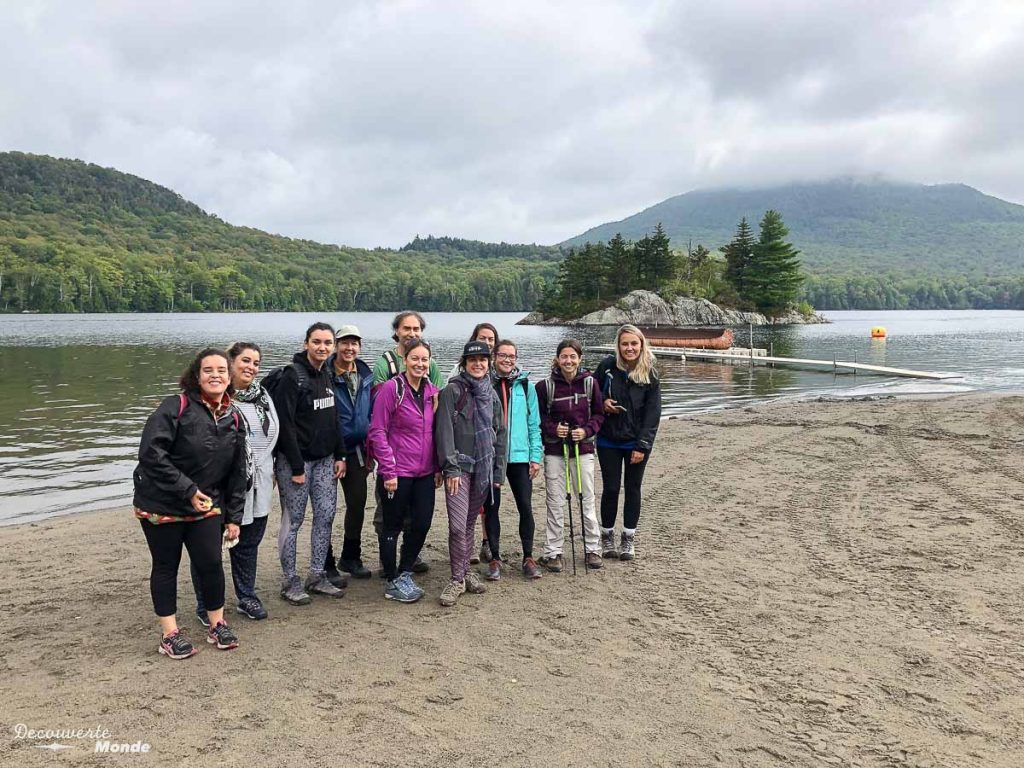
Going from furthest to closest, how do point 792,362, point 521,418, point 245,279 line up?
1. point 245,279
2. point 792,362
3. point 521,418

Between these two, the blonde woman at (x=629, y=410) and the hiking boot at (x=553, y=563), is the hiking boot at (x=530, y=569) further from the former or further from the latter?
the blonde woman at (x=629, y=410)

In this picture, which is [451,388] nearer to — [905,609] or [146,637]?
[146,637]

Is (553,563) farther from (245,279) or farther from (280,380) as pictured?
(245,279)

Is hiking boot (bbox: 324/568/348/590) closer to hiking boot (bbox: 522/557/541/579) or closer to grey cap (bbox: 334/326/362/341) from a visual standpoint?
hiking boot (bbox: 522/557/541/579)

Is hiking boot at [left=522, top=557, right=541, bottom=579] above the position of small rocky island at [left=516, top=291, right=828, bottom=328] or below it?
below

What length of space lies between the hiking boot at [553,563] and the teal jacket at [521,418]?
935mm

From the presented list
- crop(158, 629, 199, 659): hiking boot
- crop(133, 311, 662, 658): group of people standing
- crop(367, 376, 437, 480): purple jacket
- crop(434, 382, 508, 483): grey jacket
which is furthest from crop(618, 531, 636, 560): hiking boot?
crop(158, 629, 199, 659): hiking boot

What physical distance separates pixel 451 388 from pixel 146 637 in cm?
272

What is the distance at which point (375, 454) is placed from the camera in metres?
4.94

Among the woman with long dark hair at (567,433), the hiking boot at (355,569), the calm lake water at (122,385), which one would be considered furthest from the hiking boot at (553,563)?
the calm lake water at (122,385)

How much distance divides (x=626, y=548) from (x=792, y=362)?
32523mm

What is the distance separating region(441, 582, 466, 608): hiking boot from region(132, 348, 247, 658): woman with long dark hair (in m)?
1.52

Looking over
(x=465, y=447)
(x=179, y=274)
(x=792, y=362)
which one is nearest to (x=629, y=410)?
(x=465, y=447)

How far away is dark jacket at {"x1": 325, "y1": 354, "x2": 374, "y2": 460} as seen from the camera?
17.0ft
